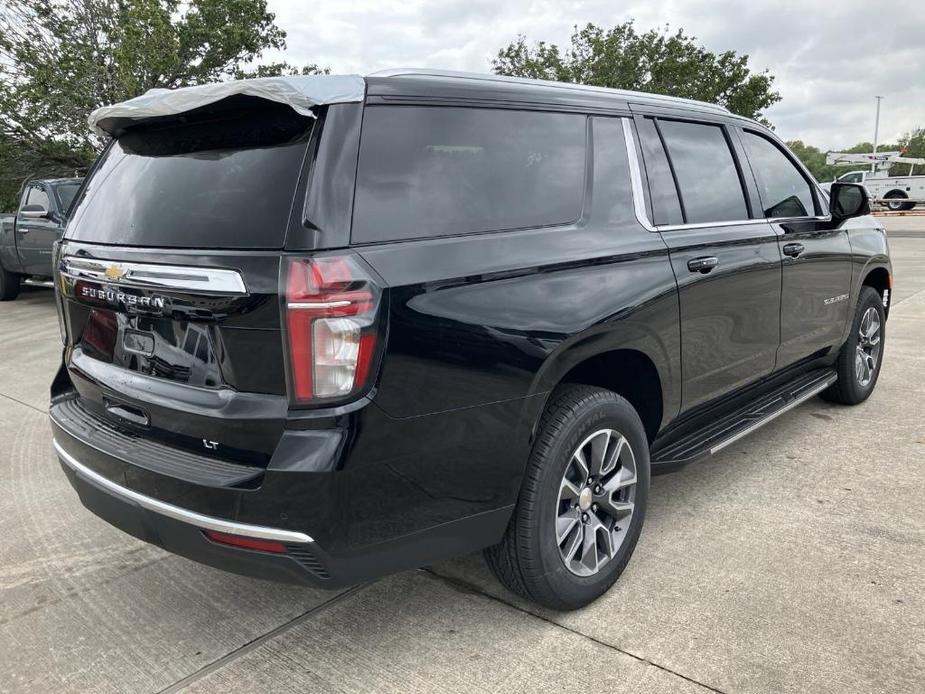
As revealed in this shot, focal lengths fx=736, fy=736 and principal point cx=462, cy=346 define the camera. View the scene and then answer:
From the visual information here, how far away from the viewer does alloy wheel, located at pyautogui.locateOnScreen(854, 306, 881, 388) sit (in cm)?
491

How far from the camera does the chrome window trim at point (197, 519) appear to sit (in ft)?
6.59

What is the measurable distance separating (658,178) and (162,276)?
6.60ft

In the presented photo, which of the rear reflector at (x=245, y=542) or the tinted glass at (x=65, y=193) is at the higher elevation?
the tinted glass at (x=65, y=193)

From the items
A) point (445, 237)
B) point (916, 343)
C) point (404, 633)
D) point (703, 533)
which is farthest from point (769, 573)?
point (916, 343)

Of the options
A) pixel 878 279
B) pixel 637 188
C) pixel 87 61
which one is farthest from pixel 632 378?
pixel 87 61

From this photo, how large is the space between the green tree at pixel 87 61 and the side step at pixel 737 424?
14.9 m

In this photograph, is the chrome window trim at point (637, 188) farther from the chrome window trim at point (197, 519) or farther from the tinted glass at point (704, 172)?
the chrome window trim at point (197, 519)

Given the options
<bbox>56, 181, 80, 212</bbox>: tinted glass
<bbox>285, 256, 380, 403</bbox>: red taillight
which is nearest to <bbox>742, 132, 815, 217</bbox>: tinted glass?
<bbox>285, 256, 380, 403</bbox>: red taillight

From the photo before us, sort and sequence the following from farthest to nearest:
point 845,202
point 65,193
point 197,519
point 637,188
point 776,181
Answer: point 65,193 < point 845,202 < point 776,181 < point 637,188 < point 197,519

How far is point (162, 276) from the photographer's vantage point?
219 cm

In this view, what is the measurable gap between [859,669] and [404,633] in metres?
1.49

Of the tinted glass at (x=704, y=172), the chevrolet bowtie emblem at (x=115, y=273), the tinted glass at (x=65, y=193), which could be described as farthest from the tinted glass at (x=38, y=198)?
the tinted glass at (x=704, y=172)

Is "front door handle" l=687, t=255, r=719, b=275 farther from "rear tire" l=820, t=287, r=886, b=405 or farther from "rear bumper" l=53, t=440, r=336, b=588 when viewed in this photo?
"rear tire" l=820, t=287, r=886, b=405

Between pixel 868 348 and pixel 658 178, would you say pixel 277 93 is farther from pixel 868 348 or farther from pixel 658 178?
pixel 868 348
